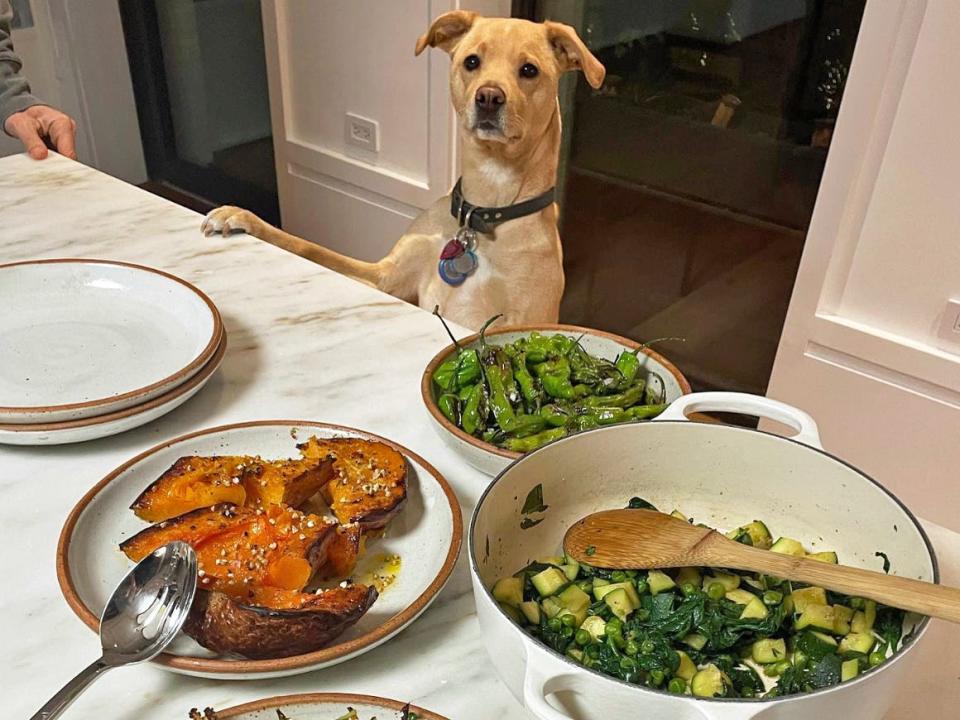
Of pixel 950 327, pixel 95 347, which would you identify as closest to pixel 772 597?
pixel 95 347

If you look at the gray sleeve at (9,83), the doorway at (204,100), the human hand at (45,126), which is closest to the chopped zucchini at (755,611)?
the human hand at (45,126)

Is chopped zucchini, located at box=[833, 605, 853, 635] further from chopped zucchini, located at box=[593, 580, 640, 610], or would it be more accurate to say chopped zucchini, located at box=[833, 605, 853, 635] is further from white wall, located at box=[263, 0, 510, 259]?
white wall, located at box=[263, 0, 510, 259]

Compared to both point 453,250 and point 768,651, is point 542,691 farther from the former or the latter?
point 453,250

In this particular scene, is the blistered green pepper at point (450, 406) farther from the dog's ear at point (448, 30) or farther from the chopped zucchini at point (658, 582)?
the dog's ear at point (448, 30)

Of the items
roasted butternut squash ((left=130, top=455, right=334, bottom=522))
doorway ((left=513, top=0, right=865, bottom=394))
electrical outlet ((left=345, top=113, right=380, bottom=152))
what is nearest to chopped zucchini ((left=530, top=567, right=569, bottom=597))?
roasted butternut squash ((left=130, top=455, right=334, bottom=522))

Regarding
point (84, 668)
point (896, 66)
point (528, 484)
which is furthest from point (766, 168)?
point (84, 668)

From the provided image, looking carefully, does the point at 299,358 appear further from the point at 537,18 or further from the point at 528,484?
the point at 537,18

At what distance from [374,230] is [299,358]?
2.23m

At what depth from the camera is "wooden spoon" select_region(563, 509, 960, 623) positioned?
55 centimetres

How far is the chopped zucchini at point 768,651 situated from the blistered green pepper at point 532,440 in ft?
0.93

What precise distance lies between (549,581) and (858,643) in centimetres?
23

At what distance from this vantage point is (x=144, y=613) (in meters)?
0.62

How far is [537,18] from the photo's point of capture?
2684 millimetres

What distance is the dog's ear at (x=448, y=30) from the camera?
168 centimetres
